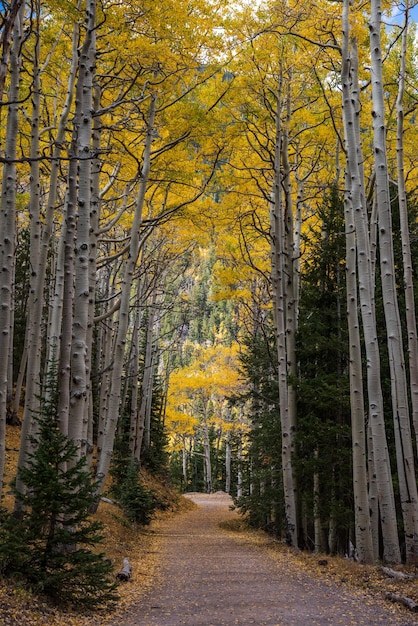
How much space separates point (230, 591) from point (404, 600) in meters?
1.85

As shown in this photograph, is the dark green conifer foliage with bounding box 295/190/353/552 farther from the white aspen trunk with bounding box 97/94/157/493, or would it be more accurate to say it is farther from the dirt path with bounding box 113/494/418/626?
the white aspen trunk with bounding box 97/94/157/493

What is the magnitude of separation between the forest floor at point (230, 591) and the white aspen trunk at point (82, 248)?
1.95 m

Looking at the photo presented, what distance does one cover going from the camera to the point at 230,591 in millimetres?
5492

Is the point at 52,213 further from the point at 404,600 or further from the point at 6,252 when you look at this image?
the point at 404,600

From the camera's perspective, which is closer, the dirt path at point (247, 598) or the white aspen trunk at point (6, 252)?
the dirt path at point (247, 598)

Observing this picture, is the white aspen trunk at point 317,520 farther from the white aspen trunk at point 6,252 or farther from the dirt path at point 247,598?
the white aspen trunk at point 6,252

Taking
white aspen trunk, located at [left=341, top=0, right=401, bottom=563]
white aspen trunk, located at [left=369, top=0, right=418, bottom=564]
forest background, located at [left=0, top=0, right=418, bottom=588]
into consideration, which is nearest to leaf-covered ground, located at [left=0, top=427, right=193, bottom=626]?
forest background, located at [left=0, top=0, right=418, bottom=588]

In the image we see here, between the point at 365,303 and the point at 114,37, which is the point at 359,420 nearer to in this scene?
the point at 365,303

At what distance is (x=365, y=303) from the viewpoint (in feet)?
23.1

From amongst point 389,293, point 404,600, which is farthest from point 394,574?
point 389,293

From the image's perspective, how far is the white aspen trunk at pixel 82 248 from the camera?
5750mm

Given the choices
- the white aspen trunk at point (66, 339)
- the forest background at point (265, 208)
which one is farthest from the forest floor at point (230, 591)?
the white aspen trunk at point (66, 339)

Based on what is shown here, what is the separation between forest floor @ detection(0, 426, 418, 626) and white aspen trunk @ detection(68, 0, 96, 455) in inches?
76.9

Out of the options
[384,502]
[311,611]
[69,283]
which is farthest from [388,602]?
[69,283]
